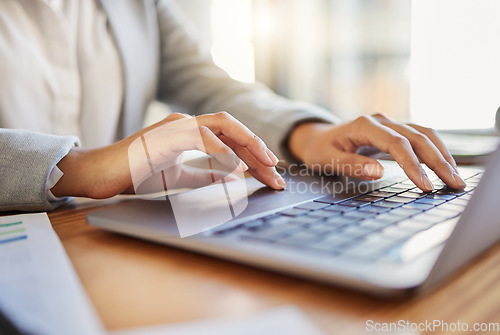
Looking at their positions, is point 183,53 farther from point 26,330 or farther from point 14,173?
point 26,330

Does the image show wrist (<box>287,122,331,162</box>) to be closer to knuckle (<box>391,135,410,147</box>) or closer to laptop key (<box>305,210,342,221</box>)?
knuckle (<box>391,135,410,147</box>)

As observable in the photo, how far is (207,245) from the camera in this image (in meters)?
0.24

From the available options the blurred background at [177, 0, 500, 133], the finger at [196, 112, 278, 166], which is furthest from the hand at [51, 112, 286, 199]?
the blurred background at [177, 0, 500, 133]

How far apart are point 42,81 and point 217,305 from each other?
66cm

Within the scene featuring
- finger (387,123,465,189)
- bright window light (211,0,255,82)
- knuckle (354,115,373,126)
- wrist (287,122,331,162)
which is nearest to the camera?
finger (387,123,465,189)

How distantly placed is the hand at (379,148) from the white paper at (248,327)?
23cm

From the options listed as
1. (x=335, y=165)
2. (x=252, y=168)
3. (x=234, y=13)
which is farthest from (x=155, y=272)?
(x=234, y=13)

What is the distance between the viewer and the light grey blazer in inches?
15.9

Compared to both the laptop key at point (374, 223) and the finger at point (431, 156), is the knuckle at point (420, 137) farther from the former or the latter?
the laptop key at point (374, 223)

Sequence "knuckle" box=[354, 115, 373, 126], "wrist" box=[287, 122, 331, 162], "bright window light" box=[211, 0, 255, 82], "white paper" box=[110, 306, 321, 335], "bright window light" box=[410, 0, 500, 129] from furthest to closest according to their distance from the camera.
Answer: "bright window light" box=[211, 0, 255, 82] < "bright window light" box=[410, 0, 500, 129] < "wrist" box=[287, 122, 331, 162] < "knuckle" box=[354, 115, 373, 126] < "white paper" box=[110, 306, 321, 335]

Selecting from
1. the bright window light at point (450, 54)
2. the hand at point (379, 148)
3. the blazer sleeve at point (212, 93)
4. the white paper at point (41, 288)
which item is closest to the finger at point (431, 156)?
the hand at point (379, 148)

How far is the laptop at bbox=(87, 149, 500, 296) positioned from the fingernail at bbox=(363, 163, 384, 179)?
0.06 m

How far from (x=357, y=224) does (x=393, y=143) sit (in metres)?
0.19

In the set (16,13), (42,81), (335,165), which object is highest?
(16,13)
